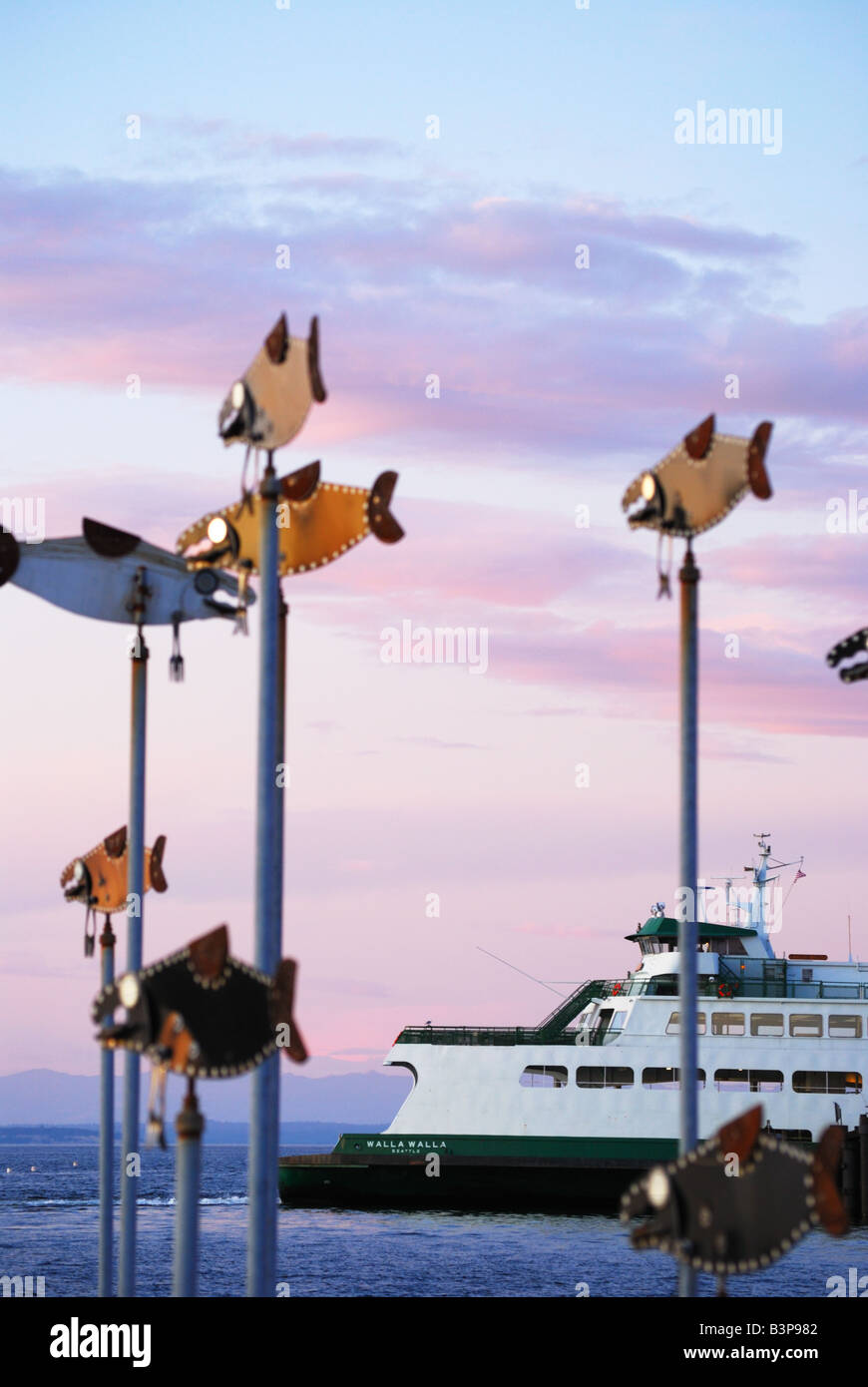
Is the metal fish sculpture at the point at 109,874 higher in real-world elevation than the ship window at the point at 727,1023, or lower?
higher

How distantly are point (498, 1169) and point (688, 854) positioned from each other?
40.6 meters

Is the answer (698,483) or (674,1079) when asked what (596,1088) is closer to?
(674,1079)

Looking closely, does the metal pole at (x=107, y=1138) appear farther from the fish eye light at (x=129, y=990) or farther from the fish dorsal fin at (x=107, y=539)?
the fish eye light at (x=129, y=990)

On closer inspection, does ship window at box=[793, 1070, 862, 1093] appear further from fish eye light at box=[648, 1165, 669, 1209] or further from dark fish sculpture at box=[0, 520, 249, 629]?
fish eye light at box=[648, 1165, 669, 1209]

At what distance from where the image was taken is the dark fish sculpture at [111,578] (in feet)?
53.9

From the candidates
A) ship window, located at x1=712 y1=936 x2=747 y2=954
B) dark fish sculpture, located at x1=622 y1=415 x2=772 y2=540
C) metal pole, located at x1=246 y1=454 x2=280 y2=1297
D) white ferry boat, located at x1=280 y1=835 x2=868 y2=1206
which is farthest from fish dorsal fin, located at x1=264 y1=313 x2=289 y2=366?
ship window, located at x1=712 y1=936 x2=747 y2=954

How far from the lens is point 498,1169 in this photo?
2024 inches

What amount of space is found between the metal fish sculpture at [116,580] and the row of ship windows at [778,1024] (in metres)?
39.4

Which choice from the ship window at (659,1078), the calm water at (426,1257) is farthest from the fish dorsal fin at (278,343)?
the ship window at (659,1078)

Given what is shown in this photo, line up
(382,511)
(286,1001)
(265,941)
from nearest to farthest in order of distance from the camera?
(286,1001)
(265,941)
(382,511)

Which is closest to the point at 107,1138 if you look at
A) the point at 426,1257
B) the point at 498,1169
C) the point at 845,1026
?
the point at 426,1257
